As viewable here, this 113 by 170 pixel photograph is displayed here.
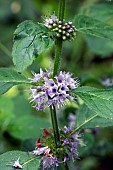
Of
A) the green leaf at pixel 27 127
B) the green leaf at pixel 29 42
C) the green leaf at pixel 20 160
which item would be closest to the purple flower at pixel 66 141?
the green leaf at pixel 20 160

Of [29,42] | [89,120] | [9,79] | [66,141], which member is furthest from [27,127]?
[29,42]

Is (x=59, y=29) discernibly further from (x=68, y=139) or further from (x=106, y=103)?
(x=68, y=139)

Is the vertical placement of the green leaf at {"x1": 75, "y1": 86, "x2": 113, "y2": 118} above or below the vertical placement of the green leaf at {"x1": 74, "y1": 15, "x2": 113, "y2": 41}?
below

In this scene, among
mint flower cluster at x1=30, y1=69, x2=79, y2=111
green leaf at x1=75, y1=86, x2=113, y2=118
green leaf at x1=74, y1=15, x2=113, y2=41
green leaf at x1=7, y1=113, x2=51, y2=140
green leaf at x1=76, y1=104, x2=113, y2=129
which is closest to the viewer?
green leaf at x1=75, y1=86, x2=113, y2=118

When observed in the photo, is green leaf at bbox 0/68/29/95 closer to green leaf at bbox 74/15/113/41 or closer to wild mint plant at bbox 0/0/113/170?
wild mint plant at bbox 0/0/113/170

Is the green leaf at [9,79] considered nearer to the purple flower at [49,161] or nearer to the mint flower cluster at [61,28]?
the mint flower cluster at [61,28]

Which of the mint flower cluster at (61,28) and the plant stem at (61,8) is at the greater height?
the plant stem at (61,8)

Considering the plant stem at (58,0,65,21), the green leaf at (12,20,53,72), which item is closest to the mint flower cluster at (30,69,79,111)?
the green leaf at (12,20,53,72)
